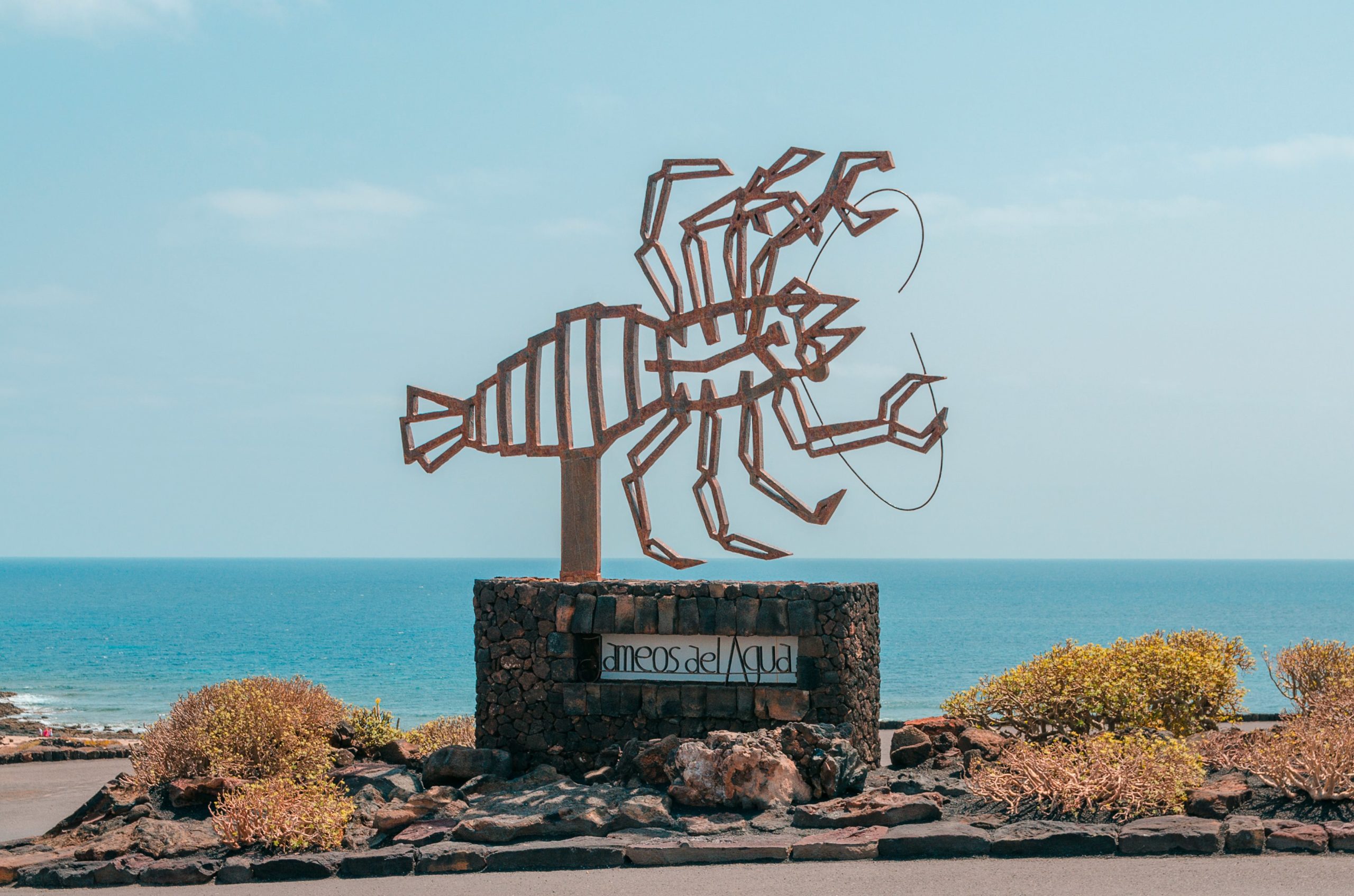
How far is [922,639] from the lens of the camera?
218 feet

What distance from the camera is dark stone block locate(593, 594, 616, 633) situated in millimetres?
11672

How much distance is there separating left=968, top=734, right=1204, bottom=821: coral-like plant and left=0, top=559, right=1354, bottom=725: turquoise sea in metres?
25.3

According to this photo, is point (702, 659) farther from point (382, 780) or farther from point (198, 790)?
point (198, 790)

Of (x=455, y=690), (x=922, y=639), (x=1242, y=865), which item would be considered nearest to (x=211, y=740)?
(x=1242, y=865)

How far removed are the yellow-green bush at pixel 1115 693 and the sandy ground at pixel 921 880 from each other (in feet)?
11.0

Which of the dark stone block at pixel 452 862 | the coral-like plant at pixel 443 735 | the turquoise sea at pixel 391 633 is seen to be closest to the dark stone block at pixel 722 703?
the coral-like plant at pixel 443 735

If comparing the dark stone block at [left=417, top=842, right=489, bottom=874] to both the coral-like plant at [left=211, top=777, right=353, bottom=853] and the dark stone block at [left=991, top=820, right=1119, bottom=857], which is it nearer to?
the coral-like plant at [left=211, top=777, right=353, bottom=853]

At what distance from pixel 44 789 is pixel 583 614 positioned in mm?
6809

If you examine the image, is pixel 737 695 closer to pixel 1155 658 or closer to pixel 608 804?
pixel 608 804

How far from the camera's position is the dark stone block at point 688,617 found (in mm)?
11477

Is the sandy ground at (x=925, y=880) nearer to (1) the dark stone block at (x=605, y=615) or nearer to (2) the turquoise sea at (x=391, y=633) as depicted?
(1) the dark stone block at (x=605, y=615)

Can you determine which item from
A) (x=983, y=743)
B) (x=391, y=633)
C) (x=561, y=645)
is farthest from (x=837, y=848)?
(x=391, y=633)

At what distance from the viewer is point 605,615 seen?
38.3ft

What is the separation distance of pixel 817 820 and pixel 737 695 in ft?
7.09
